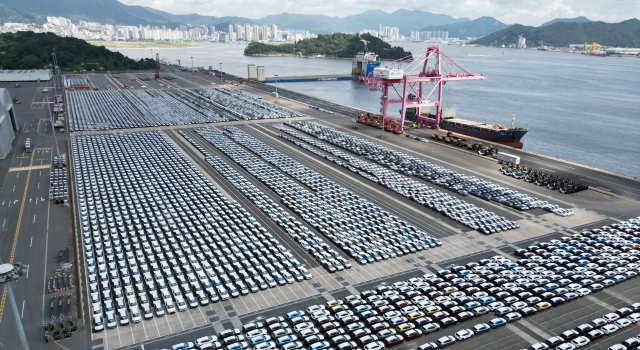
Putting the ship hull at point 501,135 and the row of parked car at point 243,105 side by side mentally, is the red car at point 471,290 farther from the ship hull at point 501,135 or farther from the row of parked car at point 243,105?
the row of parked car at point 243,105

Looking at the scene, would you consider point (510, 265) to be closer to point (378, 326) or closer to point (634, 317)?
point (634, 317)

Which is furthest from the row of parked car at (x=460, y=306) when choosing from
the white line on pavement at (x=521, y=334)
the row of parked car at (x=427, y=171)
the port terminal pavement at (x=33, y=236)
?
the row of parked car at (x=427, y=171)

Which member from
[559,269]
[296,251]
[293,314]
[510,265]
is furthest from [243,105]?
[559,269]

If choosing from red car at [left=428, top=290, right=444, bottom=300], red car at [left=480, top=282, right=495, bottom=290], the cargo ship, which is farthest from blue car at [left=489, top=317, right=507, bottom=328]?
the cargo ship

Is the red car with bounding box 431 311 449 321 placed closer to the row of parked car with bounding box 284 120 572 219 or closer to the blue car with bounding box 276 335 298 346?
the blue car with bounding box 276 335 298 346

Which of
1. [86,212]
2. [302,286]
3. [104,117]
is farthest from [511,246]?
[104,117]

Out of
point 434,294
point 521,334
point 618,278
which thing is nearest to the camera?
point 521,334
